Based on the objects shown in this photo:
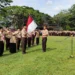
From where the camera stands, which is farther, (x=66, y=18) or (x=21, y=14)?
(x=66, y=18)

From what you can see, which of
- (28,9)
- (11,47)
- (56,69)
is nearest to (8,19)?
(28,9)

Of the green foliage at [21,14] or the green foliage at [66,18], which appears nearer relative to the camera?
the green foliage at [21,14]

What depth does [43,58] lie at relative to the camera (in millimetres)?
18203

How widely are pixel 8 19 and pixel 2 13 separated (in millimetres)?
38900

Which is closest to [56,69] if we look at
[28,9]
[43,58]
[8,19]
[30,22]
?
[43,58]

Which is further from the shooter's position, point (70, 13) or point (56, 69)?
point (70, 13)

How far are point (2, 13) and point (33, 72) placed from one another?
5467 cm

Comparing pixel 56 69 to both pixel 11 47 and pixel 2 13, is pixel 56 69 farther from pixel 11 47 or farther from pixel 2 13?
pixel 2 13

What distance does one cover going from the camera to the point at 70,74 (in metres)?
13.5

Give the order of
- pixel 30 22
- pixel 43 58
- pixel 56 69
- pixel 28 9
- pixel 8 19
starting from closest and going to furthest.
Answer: pixel 56 69 < pixel 43 58 < pixel 30 22 < pixel 8 19 < pixel 28 9

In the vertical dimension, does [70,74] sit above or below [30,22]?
below

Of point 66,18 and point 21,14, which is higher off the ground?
point 21,14

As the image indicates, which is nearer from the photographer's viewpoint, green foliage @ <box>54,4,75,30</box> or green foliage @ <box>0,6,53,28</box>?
green foliage @ <box>0,6,53,28</box>

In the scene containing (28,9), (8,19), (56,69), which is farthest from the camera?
(28,9)
